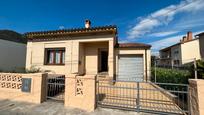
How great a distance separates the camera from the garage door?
11.7 metres

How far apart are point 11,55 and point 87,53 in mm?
10353

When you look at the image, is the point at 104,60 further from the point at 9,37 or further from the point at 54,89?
the point at 9,37

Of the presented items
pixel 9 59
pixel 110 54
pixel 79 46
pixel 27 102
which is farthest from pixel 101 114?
pixel 9 59

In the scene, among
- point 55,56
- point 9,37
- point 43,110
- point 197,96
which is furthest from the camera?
point 9,37

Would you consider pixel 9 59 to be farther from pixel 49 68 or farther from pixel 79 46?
pixel 79 46

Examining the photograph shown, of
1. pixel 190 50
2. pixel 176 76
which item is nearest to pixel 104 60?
pixel 176 76

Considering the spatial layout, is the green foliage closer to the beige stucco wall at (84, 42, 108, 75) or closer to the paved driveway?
the paved driveway

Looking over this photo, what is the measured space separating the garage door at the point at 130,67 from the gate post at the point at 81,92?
6918 millimetres

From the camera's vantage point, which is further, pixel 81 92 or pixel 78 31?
pixel 78 31

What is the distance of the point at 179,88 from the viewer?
632 cm

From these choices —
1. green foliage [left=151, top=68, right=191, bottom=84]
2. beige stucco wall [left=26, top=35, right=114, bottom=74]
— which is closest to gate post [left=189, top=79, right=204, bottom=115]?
green foliage [left=151, top=68, right=191, bottom=84]

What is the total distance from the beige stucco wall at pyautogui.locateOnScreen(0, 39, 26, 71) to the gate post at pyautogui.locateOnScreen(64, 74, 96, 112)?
12353mm

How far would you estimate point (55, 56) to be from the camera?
12.5m

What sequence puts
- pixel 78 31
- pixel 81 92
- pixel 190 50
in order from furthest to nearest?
1. pixel 190 50
2. pixel 78 31
3. pixel 81 92
